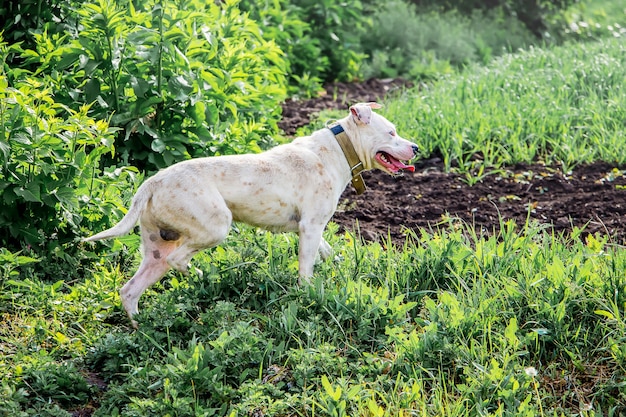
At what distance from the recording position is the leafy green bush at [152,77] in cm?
590

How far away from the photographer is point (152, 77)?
618 cm

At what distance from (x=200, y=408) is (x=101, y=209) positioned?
1.79 metres

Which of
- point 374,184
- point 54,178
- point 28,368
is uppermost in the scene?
point 54,178

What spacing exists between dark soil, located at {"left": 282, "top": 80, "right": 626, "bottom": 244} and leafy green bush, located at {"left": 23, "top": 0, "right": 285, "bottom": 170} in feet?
3.71

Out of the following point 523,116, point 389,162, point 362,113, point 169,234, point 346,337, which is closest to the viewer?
point 346,337

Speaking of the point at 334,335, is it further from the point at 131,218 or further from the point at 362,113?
the point at 362,113

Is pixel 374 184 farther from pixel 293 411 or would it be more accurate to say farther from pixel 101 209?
pixel 293 411

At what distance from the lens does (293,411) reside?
411 centimetres

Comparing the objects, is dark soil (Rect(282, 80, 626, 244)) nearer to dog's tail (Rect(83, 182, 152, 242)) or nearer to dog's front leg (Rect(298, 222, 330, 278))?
dog's front leg (Rect(298, 222, 330, 278))

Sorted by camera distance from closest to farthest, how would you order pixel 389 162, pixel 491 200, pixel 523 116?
pixel 389 162 < pixel 491 200 < pixel 523 116

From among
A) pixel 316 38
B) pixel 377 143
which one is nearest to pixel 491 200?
pixel 377 143

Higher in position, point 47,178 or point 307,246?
point 47,178

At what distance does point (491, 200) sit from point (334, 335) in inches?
103

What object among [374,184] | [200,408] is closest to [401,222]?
[374,184]
